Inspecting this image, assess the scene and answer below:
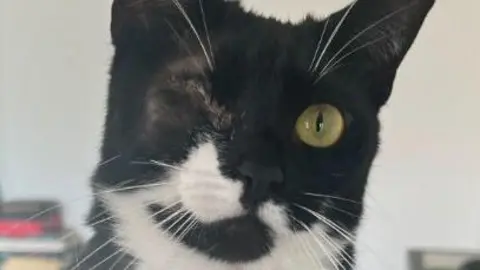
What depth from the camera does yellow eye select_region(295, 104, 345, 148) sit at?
64 cm

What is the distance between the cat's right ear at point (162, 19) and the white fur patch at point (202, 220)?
0.11 metres

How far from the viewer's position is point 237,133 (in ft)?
1.99

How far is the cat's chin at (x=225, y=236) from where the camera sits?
589 millimetres

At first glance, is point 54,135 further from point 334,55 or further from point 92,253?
point 334,55

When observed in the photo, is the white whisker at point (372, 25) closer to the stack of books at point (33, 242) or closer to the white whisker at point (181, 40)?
the white whisker at point (181, 40)

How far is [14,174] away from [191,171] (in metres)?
0.46

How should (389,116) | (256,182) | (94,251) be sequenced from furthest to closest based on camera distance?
(389,116) < (94,251) < (256,182)

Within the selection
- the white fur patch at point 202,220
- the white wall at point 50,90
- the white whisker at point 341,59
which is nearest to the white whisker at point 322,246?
the white fur patch at point 202,220

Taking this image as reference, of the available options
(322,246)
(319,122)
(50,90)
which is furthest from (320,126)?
(50,90)

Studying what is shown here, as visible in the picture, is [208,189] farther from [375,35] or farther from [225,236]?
[375,35]

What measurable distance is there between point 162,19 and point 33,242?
32cm

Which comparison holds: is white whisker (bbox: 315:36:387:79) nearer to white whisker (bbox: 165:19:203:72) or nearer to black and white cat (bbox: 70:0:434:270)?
black and white cat (bbox: 70:0:434:270)

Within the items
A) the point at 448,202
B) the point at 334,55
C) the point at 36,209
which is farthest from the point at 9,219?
the point at 448,202

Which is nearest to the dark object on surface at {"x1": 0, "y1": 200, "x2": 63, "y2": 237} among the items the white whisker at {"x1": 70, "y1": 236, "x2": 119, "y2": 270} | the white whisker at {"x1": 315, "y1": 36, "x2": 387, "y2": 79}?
the white whisker at {"x1": 70, "y1": 236, "x2": 119, "y2": 270}
